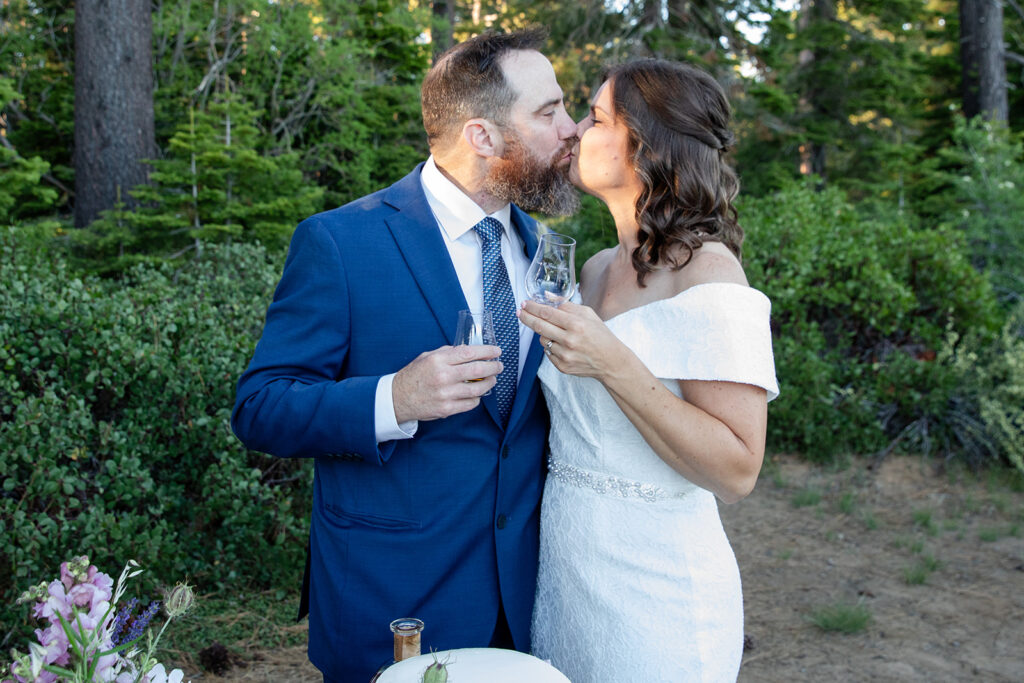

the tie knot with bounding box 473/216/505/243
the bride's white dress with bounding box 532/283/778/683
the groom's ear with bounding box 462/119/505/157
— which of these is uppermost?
the groom's ear with bounding box 462/119/505/157

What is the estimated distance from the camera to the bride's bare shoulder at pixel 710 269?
2.26m

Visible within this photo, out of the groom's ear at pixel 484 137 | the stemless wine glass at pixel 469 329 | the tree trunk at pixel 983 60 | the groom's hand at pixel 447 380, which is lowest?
the groom's hand at pixel 447 380

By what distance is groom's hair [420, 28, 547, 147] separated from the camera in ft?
8.84

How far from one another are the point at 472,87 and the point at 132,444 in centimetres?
261

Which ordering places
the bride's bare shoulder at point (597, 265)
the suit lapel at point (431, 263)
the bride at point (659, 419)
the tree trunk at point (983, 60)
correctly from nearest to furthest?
the bride at point (659, 419)
the suit lapel at point (431, 263)
the bride's bare shoulder at point (597, 265)
the tree trunk at point (983, 60)

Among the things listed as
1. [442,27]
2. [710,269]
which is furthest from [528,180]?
[442,27]

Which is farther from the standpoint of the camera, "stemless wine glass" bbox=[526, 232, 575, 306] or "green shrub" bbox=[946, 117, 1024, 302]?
"green shrub" bbox=[946, 117, 1024, 302]

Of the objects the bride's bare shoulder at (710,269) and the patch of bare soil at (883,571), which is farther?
the patch of bare soil at (883,571)

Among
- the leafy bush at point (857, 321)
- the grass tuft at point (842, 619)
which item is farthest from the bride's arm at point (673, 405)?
the leafy bush at point (857, 321)

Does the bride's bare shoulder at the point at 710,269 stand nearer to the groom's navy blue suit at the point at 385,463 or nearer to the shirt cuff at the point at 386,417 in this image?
the groom's navy blue suit at the point at 385,463

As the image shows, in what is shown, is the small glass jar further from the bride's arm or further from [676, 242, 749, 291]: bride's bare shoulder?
[676, 242, 749, 291]: bride's bare shoulder

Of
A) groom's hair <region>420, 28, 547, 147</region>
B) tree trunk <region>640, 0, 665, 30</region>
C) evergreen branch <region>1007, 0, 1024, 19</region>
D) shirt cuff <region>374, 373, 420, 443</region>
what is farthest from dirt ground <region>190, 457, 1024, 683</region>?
evergreen branch <region>1007, 0, 1024, 19</region>

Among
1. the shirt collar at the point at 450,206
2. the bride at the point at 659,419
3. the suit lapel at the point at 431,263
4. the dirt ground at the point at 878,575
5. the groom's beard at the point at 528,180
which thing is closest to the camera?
the bride at the point at 659,419

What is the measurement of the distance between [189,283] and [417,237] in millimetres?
3863
